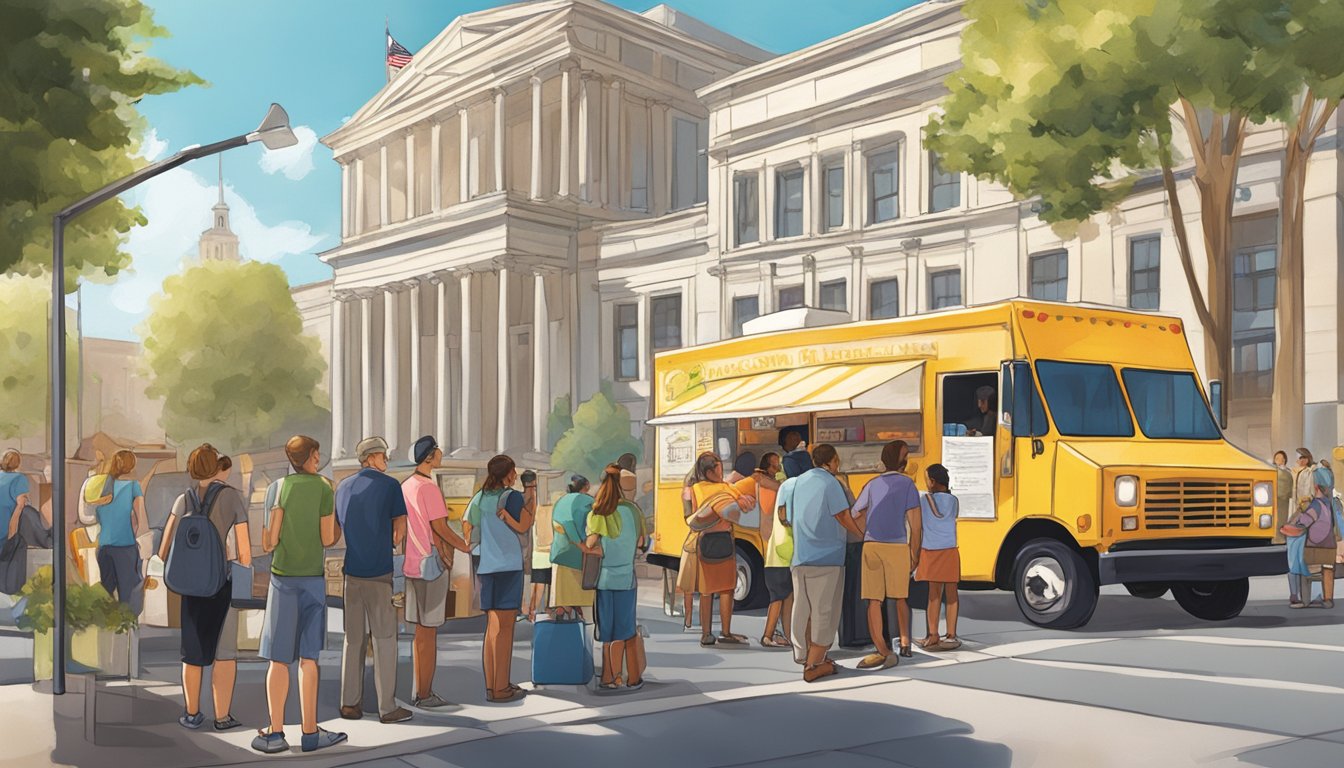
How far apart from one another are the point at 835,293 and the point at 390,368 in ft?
82.4

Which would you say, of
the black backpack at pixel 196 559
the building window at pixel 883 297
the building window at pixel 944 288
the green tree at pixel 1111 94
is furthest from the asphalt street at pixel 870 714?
the building window at pixel 883 297

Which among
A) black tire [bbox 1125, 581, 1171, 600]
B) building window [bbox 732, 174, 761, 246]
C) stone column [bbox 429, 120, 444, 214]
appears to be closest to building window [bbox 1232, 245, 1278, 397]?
black tire [bbox 1125, 581, 1171, 600]

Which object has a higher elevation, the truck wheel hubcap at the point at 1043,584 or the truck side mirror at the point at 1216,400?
the truck side mirror at the point at 1216,400

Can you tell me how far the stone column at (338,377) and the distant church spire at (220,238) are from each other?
92.5 m

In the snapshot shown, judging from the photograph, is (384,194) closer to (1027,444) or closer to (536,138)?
(536,138)

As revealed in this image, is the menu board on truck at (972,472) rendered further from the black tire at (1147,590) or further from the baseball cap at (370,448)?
the baseball cap at (370,448)

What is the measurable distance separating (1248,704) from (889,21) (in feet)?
105

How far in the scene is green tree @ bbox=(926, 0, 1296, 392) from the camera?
21.2 meters

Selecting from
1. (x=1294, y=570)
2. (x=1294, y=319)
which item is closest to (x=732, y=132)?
(x=1294, y=319)

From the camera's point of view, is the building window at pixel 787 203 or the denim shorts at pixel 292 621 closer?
the denim shorts at pixel 292 621

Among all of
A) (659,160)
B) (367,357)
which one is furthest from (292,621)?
(367,357)

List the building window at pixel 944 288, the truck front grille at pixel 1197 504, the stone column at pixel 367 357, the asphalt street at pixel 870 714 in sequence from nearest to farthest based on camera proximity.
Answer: the asphalt street at pixel 870 714, the truck front grille at pixel 1197 504, the building window at pixel 944 288, the stone column at pixel 367 357

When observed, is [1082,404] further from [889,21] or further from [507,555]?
[889,21]

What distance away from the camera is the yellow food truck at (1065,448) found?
1405 centimetres
